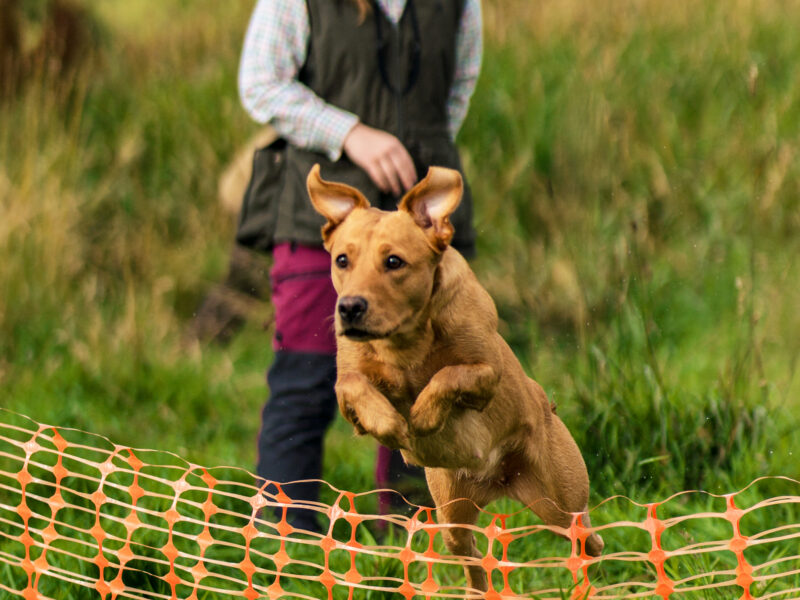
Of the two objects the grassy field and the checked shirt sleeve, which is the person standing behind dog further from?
the grassy field

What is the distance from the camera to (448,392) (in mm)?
1710

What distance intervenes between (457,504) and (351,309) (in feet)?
2.14

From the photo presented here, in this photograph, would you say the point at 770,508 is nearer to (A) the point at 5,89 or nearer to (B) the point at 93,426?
(B) the point at 93,426

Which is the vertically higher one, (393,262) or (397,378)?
(393,262)

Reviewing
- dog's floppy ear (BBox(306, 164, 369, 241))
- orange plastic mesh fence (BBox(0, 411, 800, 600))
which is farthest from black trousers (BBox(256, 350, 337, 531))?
dog's floppy ear (BBox(306, 164, 369, 241))

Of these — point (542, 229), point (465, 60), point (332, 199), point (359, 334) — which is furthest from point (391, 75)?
point (542, 229)

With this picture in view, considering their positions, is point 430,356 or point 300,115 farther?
point 300,115

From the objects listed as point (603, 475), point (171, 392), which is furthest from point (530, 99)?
point (603, 475)

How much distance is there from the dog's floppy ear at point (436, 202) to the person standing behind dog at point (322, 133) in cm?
87

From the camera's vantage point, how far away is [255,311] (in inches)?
276

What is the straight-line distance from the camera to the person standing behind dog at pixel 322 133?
9.27ft

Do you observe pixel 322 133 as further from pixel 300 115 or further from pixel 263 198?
pixel 263 198

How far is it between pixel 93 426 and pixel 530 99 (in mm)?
4035

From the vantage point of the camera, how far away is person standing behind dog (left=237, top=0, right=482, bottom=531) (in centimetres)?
282
